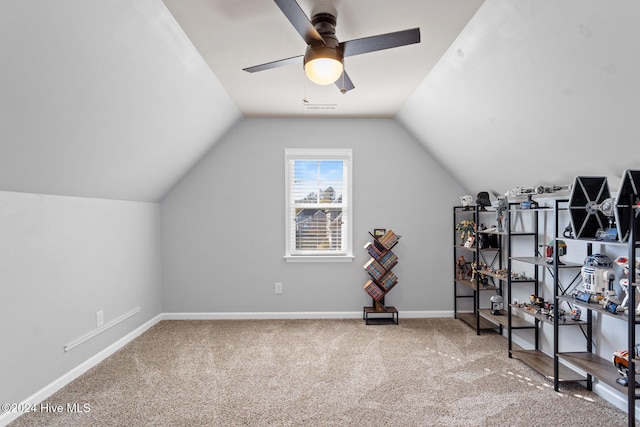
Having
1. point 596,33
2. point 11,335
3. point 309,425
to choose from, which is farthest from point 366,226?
point 11,335

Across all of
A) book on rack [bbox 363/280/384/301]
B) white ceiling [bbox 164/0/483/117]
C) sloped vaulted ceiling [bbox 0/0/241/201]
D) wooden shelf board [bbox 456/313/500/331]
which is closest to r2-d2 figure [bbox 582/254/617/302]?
wooden shelf board [bbox 456/313/500/331]

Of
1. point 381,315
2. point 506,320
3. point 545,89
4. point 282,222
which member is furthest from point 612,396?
point 282,222

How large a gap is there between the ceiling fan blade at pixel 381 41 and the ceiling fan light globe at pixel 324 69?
3.8 inches

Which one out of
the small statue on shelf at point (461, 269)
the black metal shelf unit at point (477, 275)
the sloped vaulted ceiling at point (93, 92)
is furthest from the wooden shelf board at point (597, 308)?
the sloped vaulted ceiling at point (93, 92)

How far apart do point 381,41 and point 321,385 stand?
2.33 metres

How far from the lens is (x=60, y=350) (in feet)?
8.71

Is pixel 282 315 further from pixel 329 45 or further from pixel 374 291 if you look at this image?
pixel 329 45

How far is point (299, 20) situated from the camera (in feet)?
Answer: 5.26

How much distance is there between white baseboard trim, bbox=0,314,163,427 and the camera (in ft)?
7.31

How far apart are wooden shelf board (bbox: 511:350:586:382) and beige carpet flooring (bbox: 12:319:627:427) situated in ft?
0.25

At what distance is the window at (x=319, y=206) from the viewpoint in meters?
4.41

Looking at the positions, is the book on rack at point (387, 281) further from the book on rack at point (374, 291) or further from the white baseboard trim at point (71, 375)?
the white baseboard trim at point (71, 375)

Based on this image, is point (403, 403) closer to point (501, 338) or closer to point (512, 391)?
point (512, 391)

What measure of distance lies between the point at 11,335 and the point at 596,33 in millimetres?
3527
